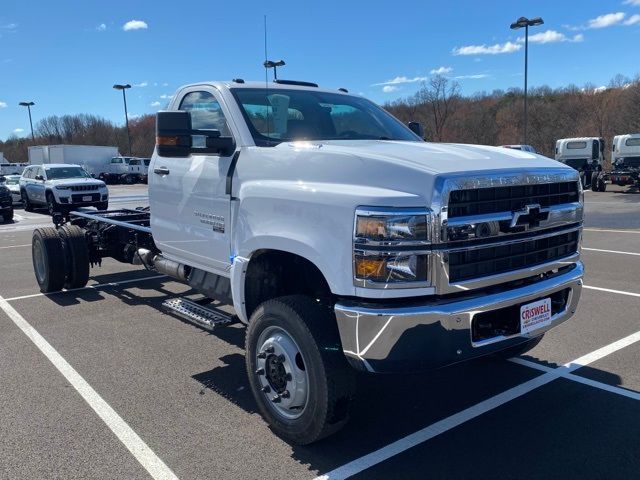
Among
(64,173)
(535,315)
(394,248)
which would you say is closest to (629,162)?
(64,173)

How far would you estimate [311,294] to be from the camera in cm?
388

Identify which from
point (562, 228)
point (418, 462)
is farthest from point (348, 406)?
point (562, 228)

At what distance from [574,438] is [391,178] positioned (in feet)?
6.70

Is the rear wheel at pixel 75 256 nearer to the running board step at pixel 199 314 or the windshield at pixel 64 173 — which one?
the running board step at pixel 199 314

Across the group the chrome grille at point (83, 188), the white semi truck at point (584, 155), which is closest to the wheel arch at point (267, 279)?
the chrome grille at point (83, 188)

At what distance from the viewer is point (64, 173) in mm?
22297

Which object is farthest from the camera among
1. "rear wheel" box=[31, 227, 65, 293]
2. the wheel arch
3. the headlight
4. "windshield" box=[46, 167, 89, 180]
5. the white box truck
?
the white box truck

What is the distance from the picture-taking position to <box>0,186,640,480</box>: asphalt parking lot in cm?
331

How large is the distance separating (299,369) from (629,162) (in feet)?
95.2

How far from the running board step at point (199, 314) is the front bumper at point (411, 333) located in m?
1.48

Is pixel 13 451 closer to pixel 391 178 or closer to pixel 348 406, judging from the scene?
pixel 348 406

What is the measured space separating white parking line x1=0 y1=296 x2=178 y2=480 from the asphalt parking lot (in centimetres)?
1

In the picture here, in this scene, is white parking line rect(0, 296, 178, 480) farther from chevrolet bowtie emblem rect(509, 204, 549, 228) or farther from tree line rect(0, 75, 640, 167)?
tree line rect(0, 75, 640, 167)

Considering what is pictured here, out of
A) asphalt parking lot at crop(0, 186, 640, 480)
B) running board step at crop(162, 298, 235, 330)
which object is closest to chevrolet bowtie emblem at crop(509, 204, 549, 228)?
asphalt parking lot at crop(0, 186, 640, 480)
